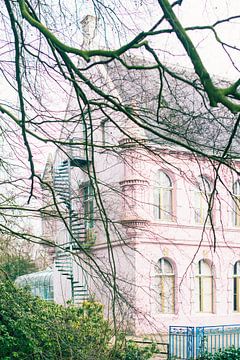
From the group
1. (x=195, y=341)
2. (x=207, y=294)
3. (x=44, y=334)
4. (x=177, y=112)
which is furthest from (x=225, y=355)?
(x=177, y=112)

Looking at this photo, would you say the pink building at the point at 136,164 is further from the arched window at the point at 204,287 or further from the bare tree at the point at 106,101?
the arched window at the point at 204,287

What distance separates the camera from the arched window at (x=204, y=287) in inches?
742

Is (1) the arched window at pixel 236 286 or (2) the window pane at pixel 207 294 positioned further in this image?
(1) the arched window at pixel 236 286

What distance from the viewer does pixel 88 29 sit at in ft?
15.6

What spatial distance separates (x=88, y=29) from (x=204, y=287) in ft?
50.0

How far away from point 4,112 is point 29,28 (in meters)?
0.71

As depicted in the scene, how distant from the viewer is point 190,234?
18594 millimetres

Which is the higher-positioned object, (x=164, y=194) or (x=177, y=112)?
(x=177, y=112)

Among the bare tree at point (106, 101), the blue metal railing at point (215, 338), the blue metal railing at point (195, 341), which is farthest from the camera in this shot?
the blue metal railing at point (215, 338)

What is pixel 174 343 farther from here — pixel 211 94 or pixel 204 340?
pixel 211 94

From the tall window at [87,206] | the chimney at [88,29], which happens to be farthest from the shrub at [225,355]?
the chimney at [88,29]

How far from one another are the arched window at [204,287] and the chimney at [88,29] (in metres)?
14.9

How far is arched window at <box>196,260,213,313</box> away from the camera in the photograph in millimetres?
18859

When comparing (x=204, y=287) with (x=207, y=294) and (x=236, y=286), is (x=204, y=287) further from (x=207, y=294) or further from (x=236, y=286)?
(x=236, y=286)
